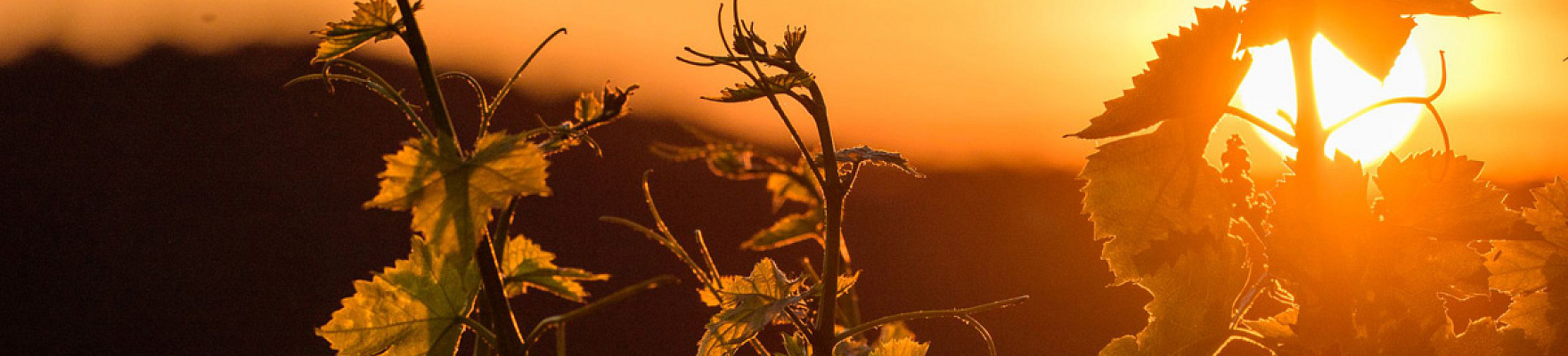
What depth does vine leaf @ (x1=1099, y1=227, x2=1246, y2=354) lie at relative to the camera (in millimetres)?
906

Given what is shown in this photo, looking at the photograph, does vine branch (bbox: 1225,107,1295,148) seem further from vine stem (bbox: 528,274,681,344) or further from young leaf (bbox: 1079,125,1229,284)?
vine stem (bbox: 528,274,681,344)

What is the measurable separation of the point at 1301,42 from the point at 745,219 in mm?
4820

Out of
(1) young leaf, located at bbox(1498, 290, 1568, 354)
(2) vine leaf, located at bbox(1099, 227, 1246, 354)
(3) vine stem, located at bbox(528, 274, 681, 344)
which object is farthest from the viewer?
(1) young leaf, located at bbox(1498, 290, 1568, 354)

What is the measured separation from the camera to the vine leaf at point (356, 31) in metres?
0.69

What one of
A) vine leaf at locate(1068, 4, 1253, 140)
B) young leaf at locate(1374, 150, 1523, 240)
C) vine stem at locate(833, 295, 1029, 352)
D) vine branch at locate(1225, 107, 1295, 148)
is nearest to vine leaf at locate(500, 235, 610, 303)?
vine stem at locate(833, 295, 1029, 352)

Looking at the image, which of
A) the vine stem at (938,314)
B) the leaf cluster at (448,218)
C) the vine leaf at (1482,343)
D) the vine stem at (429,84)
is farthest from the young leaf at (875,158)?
the vine leaf at (1482,343)

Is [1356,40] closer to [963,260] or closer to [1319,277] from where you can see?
[1319,277]

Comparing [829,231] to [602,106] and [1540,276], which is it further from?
[1540,276]

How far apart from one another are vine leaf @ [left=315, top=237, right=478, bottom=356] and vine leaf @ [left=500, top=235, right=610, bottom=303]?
0.19 feet

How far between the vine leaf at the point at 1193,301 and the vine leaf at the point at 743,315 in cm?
28

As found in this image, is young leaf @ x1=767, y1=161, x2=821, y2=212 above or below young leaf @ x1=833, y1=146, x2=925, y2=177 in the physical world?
below

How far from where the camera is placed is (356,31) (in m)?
0.69

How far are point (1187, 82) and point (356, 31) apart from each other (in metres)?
0.63

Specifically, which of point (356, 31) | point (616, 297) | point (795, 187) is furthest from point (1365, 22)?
point (356, 31)
